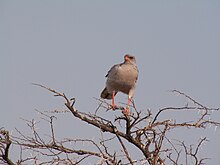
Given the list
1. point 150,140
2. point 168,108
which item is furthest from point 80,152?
point 168,108

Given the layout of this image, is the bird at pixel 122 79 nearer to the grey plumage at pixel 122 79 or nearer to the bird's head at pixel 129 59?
the grey plumage at pixel 122 79

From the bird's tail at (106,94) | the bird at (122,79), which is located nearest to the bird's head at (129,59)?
the bird at (122,79)

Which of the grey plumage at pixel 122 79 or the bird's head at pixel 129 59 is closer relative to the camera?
the grey plumage at pixel 122 79

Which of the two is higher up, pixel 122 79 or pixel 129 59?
pixel 129 59

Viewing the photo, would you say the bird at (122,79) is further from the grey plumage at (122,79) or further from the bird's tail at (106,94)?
the bird's tail at (106,94)

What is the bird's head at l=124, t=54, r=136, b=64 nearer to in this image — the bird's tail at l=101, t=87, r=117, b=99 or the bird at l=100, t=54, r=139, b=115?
the bird at l=100, t=54, r=139, b=115

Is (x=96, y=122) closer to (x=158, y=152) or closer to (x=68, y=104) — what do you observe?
(x=68, y=104)

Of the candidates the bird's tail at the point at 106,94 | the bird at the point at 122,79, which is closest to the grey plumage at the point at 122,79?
the bird at the point at 122,79

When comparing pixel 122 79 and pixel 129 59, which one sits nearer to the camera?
pixel 122 79

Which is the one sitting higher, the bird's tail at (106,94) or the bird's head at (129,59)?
the bird's head at (129,59)

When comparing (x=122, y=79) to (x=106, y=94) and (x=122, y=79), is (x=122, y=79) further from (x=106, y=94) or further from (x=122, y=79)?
(x=106, y=94)

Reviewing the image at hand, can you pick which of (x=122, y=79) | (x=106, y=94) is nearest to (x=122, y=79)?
(x=122, y=79)

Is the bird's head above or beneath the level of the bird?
above

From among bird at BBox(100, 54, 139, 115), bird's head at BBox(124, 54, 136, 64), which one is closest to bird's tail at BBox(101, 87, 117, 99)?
bird at BBox(100, 54, 139, 115)
